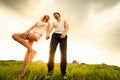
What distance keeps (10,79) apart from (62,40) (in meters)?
2.35

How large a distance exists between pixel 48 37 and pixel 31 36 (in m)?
0.91

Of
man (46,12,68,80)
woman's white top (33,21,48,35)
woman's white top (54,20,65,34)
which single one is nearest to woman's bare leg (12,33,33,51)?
woman's white top (33,21,48,35)

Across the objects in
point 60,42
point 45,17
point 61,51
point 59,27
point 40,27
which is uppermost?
Result: point 45,17

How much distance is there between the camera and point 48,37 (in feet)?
25.3

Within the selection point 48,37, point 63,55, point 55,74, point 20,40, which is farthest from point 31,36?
point 55,74

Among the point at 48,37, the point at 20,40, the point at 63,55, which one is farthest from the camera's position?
the point at 48,37

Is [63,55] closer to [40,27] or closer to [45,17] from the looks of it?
[40,27]

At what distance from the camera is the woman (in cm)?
676

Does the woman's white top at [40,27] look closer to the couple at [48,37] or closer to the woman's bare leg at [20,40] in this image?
the couple at [48,37]

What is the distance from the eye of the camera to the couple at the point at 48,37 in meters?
6.84

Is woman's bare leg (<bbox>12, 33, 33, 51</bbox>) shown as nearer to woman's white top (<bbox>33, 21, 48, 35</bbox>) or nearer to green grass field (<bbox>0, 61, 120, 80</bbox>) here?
woman's white top (<bbox>33, 21, 48, 35</bbox>)

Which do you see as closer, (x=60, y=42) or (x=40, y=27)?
(x=40, y=27)

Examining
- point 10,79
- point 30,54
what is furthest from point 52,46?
point 10,79

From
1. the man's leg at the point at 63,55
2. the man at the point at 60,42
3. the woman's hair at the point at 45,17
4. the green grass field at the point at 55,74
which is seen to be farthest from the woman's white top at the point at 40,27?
the green grass field at the point at 55,74
